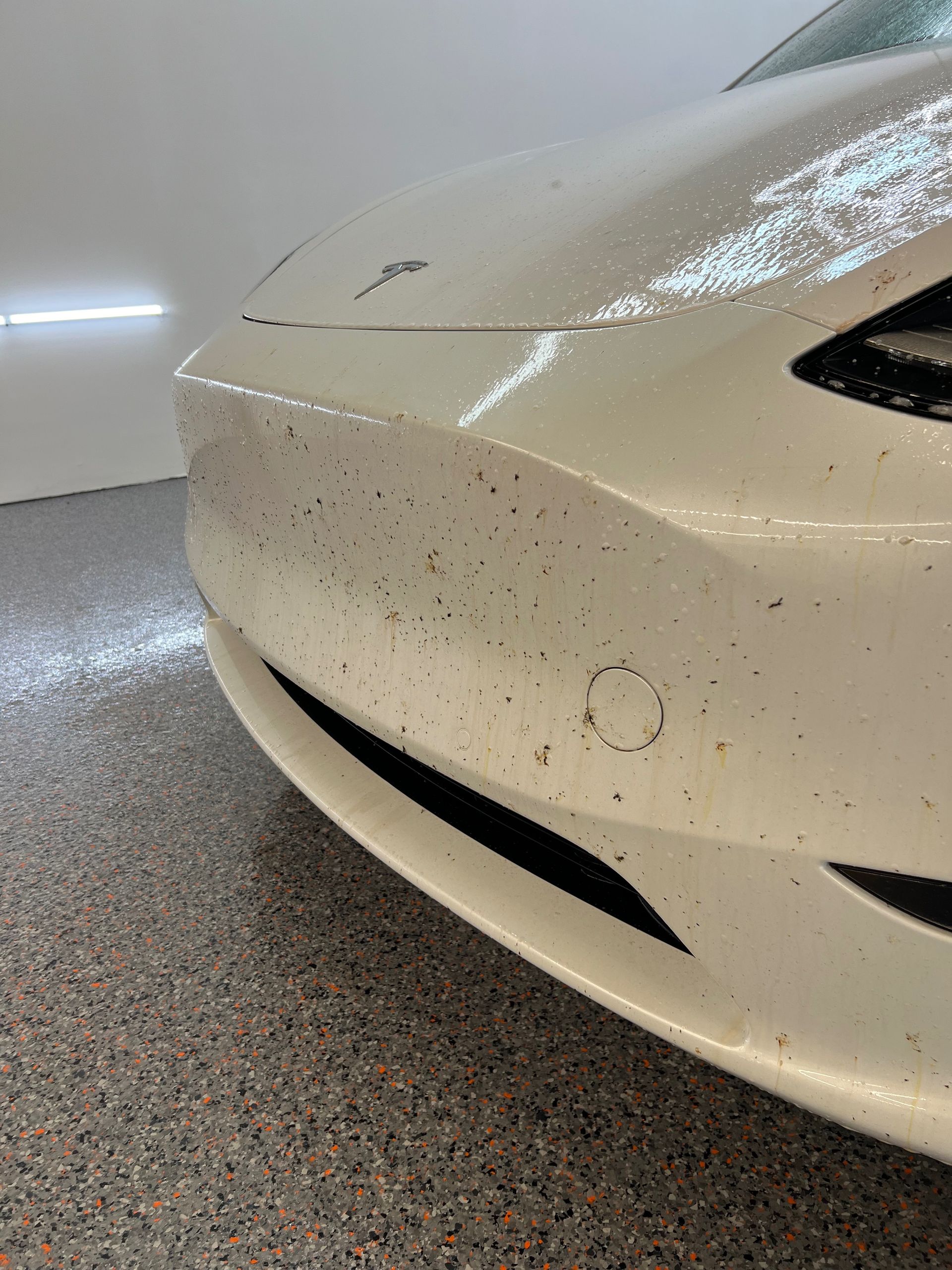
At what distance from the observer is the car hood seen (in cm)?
69

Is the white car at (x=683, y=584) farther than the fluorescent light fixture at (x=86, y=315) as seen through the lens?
No

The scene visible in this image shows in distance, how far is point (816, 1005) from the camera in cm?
59

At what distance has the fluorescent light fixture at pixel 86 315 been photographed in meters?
3.80

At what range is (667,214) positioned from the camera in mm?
836

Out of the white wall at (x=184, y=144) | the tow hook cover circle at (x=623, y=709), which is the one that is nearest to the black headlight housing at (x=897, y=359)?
the tow hook cover circle at (x=623, y=709)

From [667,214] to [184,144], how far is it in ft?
12.6

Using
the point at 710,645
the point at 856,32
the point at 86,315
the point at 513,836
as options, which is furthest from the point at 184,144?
the point at 710,645

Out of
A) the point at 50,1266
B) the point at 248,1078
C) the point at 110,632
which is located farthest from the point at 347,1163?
the point at 110,632

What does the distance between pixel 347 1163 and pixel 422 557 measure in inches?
22.8

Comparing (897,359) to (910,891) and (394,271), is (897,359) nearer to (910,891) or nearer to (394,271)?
(910,891)

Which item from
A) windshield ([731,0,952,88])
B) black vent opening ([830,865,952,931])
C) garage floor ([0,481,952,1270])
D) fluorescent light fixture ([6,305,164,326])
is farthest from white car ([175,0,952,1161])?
fluorescent light fixture ([6,305,164,326])

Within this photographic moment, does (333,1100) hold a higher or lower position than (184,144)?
lower

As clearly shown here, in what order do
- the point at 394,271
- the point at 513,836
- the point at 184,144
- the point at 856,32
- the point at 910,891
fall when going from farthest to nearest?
1. the point at 184,144
2. the point at 856,32
3. the point at 394,271
4. the point at 513,836
5. the point at 910,891

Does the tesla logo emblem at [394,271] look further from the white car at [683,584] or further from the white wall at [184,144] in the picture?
the white wall at [184,144]
